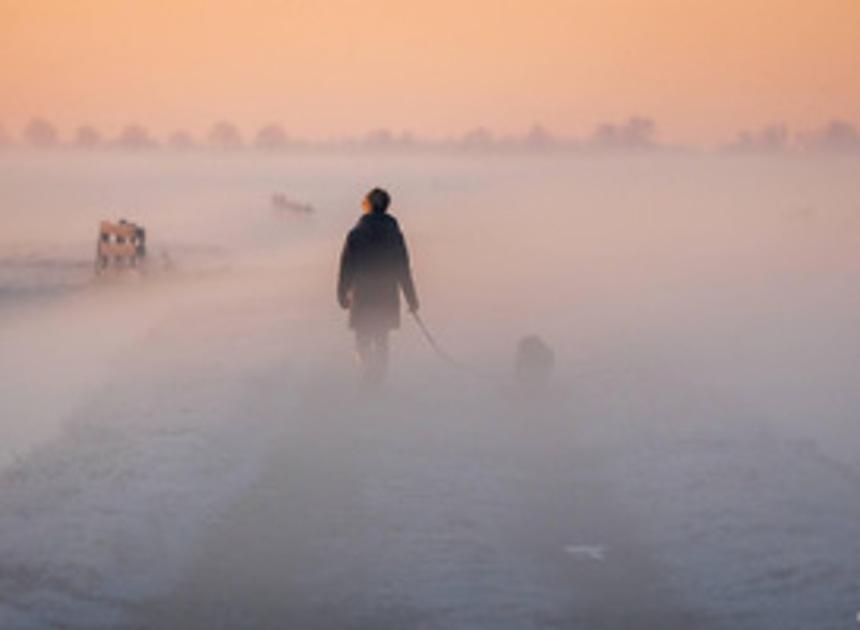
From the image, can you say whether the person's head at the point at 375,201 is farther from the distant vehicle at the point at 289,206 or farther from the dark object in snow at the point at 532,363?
the distant vehicle at the point at 289,206

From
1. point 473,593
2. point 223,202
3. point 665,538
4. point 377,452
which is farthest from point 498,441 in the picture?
point 223,202

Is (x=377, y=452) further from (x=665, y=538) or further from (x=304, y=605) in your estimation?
(x=304, y=605)

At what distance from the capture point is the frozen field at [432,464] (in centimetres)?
887

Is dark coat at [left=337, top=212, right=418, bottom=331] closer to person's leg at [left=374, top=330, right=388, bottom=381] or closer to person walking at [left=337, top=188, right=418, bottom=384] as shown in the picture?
person walking at [left=337, top=188, right=418, bottom=384]

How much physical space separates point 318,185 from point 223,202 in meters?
29.5

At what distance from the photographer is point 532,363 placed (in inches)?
632

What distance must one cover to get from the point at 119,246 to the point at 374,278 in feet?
65.4

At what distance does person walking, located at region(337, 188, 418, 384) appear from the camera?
15570 millimetres

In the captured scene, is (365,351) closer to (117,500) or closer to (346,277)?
(346,277)

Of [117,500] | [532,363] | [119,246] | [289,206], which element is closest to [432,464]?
[117,500]

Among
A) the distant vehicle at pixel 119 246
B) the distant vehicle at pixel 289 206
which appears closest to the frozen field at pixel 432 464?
the distant vehicle at pixel 119 246

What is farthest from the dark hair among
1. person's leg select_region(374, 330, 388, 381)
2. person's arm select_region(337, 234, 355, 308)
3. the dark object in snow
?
the dark object in snow

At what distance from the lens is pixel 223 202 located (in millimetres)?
93688

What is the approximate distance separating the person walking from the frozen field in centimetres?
76
